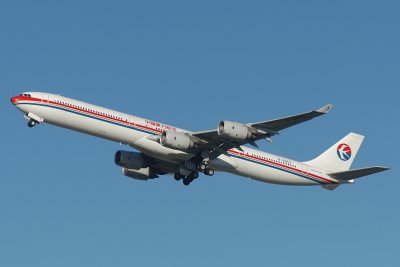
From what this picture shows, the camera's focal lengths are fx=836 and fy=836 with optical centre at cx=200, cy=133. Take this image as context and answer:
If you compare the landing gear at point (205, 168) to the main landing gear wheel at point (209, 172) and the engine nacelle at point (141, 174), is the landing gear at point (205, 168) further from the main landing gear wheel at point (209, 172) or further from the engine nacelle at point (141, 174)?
the engine nacelle at point (141, 174)

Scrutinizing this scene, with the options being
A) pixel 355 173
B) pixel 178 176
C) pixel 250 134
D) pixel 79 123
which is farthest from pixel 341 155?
pixel 79 123

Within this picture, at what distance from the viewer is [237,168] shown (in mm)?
69750

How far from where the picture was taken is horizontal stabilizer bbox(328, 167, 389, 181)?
6670cm

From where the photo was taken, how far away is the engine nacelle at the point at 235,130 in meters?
62.7

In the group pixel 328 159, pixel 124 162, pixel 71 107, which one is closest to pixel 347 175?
pixel 328 159

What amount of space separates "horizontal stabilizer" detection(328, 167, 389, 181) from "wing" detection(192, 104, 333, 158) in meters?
9.42

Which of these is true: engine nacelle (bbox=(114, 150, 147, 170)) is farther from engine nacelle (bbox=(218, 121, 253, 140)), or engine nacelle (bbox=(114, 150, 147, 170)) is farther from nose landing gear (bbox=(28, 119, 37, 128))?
engine nacelle (bbox=(218, 121, 253, 140))

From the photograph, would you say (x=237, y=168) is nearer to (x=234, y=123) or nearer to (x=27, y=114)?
(x=234, y=123)

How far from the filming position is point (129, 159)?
234 ft

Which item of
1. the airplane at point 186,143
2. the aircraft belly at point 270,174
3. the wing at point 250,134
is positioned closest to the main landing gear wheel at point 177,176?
the airplane at point 186,143

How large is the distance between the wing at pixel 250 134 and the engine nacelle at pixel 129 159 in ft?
23.8

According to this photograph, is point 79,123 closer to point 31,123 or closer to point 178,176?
point 31,123

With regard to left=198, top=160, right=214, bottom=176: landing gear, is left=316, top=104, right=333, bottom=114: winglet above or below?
above

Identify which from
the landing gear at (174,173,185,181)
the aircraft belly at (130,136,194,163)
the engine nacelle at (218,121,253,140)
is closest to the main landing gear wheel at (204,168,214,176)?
the aircraft belly at (130,136,194,163)
